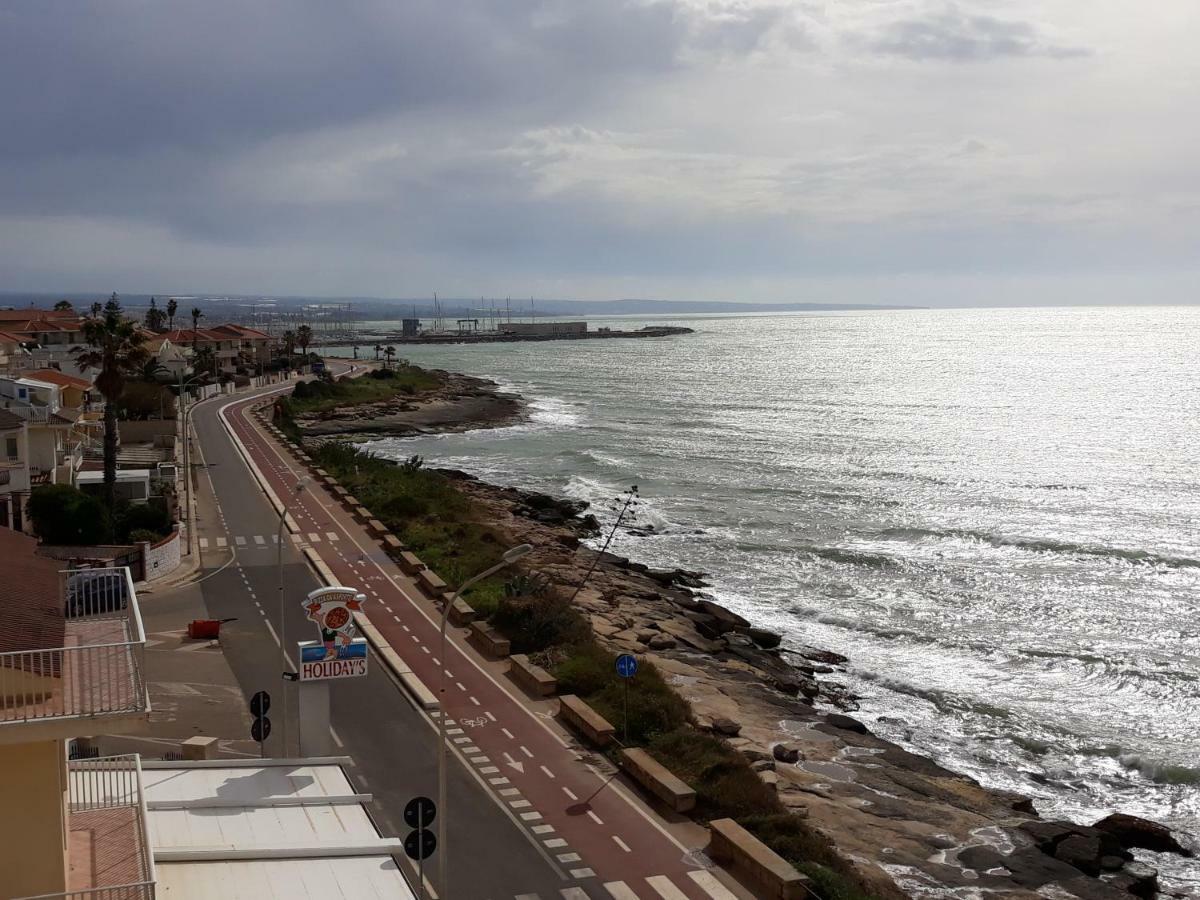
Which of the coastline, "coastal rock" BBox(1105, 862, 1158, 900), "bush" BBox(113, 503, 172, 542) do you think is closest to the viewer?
the coastline

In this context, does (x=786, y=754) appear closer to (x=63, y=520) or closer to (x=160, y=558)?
(x=160, y=558)

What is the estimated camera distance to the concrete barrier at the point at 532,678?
30.2 metres

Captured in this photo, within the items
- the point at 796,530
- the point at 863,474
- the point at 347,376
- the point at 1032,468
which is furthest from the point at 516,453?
the point at 347,376

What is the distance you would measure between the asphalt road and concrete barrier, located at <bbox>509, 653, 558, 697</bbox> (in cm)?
344

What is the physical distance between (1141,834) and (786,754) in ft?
29.7

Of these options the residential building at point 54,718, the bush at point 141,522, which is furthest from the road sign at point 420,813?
the bush at point 141,522

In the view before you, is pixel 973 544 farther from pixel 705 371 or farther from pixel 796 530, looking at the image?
pixel 705 371

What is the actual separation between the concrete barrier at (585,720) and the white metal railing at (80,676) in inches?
661

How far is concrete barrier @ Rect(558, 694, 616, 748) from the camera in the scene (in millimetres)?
26438

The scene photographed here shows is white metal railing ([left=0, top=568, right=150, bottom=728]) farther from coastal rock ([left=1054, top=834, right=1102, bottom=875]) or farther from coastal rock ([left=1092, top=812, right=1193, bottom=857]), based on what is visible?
coastal rock ([left=1092, top=812, right=1193, bottom=857])

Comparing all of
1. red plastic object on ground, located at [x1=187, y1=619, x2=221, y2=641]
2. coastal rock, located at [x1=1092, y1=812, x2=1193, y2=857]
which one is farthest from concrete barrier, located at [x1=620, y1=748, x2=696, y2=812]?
red plastic object on ground, located at [x1=187, y1=619, x2=221, y2=641]

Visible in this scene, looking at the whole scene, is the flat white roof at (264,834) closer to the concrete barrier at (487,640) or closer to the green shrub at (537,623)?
the concrete barrier at (487,640)

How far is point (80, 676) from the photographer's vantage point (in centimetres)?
988

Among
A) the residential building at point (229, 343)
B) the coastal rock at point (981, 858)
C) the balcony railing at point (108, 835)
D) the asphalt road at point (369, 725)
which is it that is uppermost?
the residential building at point (229, 343)
